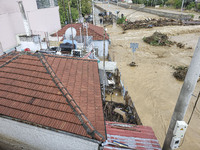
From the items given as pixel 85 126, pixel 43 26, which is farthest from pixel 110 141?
pixel 43 26

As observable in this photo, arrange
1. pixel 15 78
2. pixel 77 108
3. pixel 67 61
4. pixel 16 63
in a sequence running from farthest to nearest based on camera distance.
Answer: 1. pixel 67 61
2. pixel 16 63
3. pixel 15 78
4. pixel 77 108

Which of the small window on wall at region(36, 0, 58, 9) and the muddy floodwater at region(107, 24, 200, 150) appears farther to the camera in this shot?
the small window on wall at region(36, 0, 58, 9)

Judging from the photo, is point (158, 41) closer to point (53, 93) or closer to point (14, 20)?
point (14, 20)

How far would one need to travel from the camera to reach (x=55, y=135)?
588 cm

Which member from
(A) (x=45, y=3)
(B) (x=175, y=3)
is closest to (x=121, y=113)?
(A) (x=45, y=3)

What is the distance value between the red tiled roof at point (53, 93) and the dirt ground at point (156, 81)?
7.23m

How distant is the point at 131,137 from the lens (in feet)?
24.4

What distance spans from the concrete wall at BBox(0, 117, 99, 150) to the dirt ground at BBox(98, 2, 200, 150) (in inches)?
293

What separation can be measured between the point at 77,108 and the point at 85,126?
2.89ft

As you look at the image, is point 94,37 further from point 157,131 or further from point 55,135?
point 55,135

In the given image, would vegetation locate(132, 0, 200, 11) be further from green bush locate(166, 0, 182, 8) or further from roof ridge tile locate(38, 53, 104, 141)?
roof ridge tile locate(38, 53, 104, 141)

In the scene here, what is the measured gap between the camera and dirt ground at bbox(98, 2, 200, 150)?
1188 cm

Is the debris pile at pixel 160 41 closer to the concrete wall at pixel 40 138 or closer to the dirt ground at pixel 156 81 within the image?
the dirt ground at pixel 156 81

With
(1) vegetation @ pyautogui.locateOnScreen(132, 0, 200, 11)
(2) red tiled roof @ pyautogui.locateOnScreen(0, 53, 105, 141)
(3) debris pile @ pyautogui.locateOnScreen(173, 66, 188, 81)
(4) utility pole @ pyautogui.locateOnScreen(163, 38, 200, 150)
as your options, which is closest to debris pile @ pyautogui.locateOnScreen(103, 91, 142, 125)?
(2) red tiled roof @ pyautogui.locateOnScreen(0, 53, 105, 141)
